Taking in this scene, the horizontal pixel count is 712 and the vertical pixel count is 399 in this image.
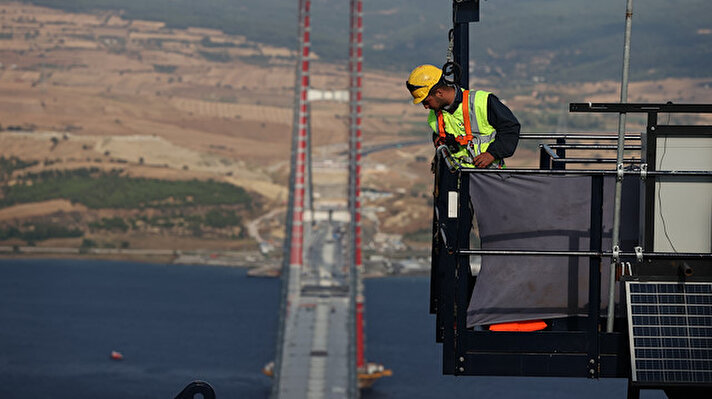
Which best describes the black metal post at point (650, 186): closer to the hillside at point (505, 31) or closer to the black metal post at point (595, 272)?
the black metal post at point (595, 272)

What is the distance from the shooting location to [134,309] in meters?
78.8

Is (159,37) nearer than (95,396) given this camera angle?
No

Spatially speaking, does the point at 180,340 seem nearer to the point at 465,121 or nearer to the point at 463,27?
the point at 463,27

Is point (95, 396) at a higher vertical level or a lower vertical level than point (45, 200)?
lower

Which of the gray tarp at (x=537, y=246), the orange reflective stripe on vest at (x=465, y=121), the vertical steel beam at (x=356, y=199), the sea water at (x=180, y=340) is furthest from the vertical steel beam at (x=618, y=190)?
the vertical steel beam at (x=356, y=199)

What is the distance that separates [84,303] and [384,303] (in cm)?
2239


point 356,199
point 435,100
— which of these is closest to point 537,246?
point 435,100

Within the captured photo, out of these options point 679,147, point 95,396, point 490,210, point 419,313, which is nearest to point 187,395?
point 490,210

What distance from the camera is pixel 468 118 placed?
7.09m

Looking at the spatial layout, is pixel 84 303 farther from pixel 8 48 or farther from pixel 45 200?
pixel 8 48

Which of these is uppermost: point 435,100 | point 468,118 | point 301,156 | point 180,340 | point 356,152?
point 356,152

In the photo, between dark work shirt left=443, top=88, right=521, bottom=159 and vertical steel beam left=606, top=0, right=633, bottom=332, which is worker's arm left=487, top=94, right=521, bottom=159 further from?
vertical steel beam left=606, top=0, right=633, bottom=332

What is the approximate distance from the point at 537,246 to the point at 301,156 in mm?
63745

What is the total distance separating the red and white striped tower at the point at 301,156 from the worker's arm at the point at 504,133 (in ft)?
199
